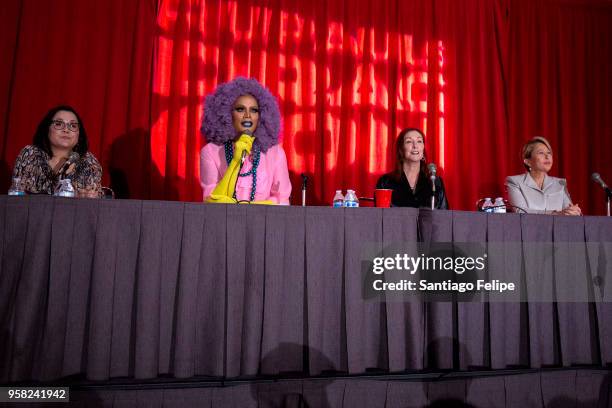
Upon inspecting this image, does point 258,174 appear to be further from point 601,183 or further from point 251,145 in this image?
point 601,183

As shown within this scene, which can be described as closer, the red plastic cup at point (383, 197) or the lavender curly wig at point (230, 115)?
the red plastic cup at point (383, 197)

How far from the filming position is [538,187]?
3764mm

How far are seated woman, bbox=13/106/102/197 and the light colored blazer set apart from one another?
312 centimetres

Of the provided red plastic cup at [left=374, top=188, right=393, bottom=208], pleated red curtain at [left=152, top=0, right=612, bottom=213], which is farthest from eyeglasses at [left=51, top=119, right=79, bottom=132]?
red plastic cup at [left=374, top=188, right=393, bottom=208]

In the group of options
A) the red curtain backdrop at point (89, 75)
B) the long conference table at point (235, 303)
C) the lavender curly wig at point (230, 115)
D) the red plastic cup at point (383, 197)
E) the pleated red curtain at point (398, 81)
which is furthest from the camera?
the pleated red curtain at point (398, 81)

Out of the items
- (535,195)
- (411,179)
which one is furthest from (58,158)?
(535,195)

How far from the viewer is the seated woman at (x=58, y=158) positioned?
2.84m

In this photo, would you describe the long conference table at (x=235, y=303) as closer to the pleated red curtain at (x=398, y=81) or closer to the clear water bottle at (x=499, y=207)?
the clear water bottle at (x=499, y=207)

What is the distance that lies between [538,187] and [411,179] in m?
1.11

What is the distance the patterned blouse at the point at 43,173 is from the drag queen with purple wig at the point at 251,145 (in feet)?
2.31

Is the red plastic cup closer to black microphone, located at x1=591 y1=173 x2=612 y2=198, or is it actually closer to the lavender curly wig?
the lavender curly wig

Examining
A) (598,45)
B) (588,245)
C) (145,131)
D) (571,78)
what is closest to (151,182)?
(145,131)

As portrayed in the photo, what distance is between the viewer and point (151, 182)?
3.93 metres

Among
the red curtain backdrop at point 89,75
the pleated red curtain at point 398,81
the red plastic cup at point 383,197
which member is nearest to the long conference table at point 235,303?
the red plastic cup at point 383,197
